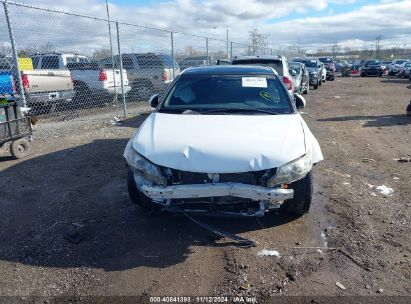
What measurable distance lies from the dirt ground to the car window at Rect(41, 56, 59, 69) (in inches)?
279

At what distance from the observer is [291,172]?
3.48 meters

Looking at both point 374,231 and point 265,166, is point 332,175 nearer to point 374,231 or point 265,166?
point 374,231

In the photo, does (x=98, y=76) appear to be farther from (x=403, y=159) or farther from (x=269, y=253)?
(x=269, y=253)

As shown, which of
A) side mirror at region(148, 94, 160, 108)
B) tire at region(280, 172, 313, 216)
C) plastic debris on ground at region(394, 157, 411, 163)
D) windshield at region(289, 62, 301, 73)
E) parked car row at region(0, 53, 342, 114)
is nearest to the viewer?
tire at region(280, 172, 313, 216)

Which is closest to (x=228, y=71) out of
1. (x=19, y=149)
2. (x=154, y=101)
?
(x=154, y=101)

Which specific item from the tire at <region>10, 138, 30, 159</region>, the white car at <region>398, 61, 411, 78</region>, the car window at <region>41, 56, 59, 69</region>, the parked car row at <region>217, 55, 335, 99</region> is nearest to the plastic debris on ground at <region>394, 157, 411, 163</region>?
the parked car row at <region>217, 55, 335, 99</region>

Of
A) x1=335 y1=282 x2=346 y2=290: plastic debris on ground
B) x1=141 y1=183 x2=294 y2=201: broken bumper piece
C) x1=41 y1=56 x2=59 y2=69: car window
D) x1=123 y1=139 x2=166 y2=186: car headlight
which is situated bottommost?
x1=335 y1=282 x2=346 y2=290: plastic debris on ground

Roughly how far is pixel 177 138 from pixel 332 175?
3120 mm

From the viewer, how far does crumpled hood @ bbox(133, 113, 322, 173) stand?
3406 millimetres

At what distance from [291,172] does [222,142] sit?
728mm

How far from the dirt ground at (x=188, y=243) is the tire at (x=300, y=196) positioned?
18 centimetres

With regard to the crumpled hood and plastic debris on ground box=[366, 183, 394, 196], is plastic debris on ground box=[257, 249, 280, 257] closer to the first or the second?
the crumpled hood

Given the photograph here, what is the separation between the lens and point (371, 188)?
17.0 ft

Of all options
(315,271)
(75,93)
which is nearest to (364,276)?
(315,271)
